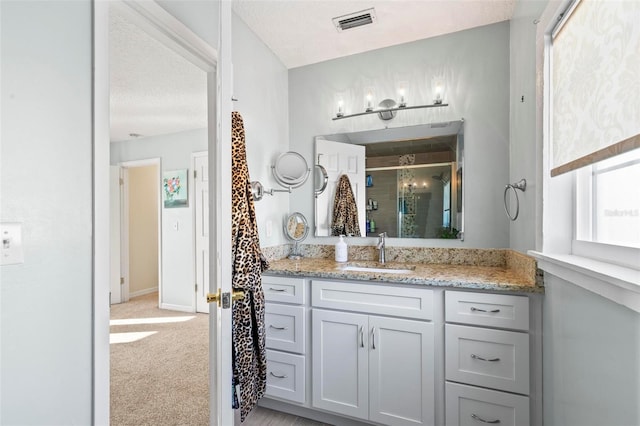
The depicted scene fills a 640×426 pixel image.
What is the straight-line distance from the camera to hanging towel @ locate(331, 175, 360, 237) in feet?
8.05

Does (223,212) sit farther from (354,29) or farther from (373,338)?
(354,29)

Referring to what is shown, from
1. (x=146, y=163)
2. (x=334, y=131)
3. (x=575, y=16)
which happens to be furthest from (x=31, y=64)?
(x=334, y=131)

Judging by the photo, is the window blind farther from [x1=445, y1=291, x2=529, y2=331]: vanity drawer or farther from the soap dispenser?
the soap dispenser

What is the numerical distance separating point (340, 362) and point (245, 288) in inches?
28.7

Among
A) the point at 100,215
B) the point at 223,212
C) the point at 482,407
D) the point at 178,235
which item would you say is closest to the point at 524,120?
the point at 482,407

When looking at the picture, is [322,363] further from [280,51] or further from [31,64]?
[280,51]

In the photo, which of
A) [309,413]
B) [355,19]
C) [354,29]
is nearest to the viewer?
[309,413]

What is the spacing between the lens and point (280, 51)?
8.00ft

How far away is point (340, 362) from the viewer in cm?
183

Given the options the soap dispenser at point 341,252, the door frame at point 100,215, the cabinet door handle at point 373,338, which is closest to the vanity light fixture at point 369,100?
the soap dispenser at point 341,252

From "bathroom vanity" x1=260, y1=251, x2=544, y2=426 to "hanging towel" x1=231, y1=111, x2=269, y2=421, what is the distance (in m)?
0.24

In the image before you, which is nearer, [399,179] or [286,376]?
[286,376]

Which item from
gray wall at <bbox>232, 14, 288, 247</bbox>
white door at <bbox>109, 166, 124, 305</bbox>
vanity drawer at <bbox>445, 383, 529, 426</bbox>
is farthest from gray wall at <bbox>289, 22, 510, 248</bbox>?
white door at <bbox>109, 166, 124, 305</bbox>

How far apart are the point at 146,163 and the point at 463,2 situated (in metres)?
2.23
